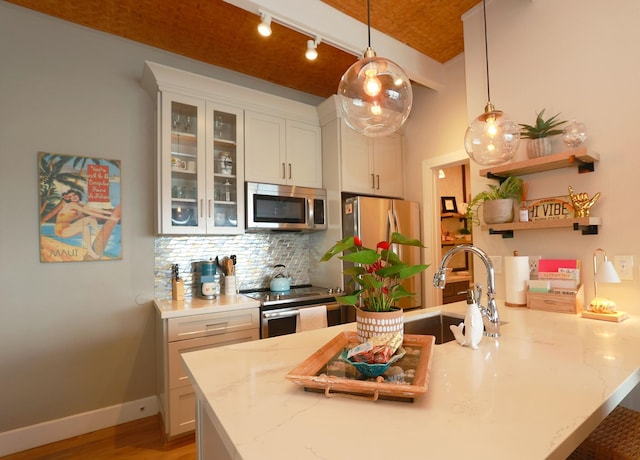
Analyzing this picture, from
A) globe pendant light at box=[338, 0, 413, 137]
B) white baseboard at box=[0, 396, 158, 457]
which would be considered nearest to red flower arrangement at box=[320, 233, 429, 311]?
globe pendant light at box=[338, 0, 413, 137]

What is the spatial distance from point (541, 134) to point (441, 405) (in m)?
1.87

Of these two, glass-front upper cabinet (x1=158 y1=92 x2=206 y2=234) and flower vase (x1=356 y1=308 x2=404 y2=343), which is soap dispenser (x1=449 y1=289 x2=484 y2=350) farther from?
glass-front upper cabinet (x1=158 y1=92 x2=206 y2=234)

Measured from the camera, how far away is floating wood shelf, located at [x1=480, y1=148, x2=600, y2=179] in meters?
1.74

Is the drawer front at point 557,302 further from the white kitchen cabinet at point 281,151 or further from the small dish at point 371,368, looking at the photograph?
the white kitchen cabinet at point 281,151

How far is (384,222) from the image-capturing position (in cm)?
300

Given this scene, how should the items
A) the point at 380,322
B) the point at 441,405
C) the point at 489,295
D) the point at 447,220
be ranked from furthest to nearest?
the point at 447,220 < the point at 489,295 < the point at 380,322 < the point at 441,405

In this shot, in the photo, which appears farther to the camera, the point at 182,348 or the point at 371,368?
the point at 182,348

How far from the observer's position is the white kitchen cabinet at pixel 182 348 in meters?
2.08

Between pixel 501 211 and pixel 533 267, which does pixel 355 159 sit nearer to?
pixel 501 211

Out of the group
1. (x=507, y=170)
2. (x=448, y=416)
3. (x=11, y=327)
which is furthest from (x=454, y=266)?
(x=11, y=327)

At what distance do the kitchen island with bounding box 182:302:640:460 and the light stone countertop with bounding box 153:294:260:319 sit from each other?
3.43ft

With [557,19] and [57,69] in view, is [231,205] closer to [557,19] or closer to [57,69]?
[57,69]

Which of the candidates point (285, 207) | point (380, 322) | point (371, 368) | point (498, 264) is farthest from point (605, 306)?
point (285, 207)

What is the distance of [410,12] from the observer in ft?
7.68
